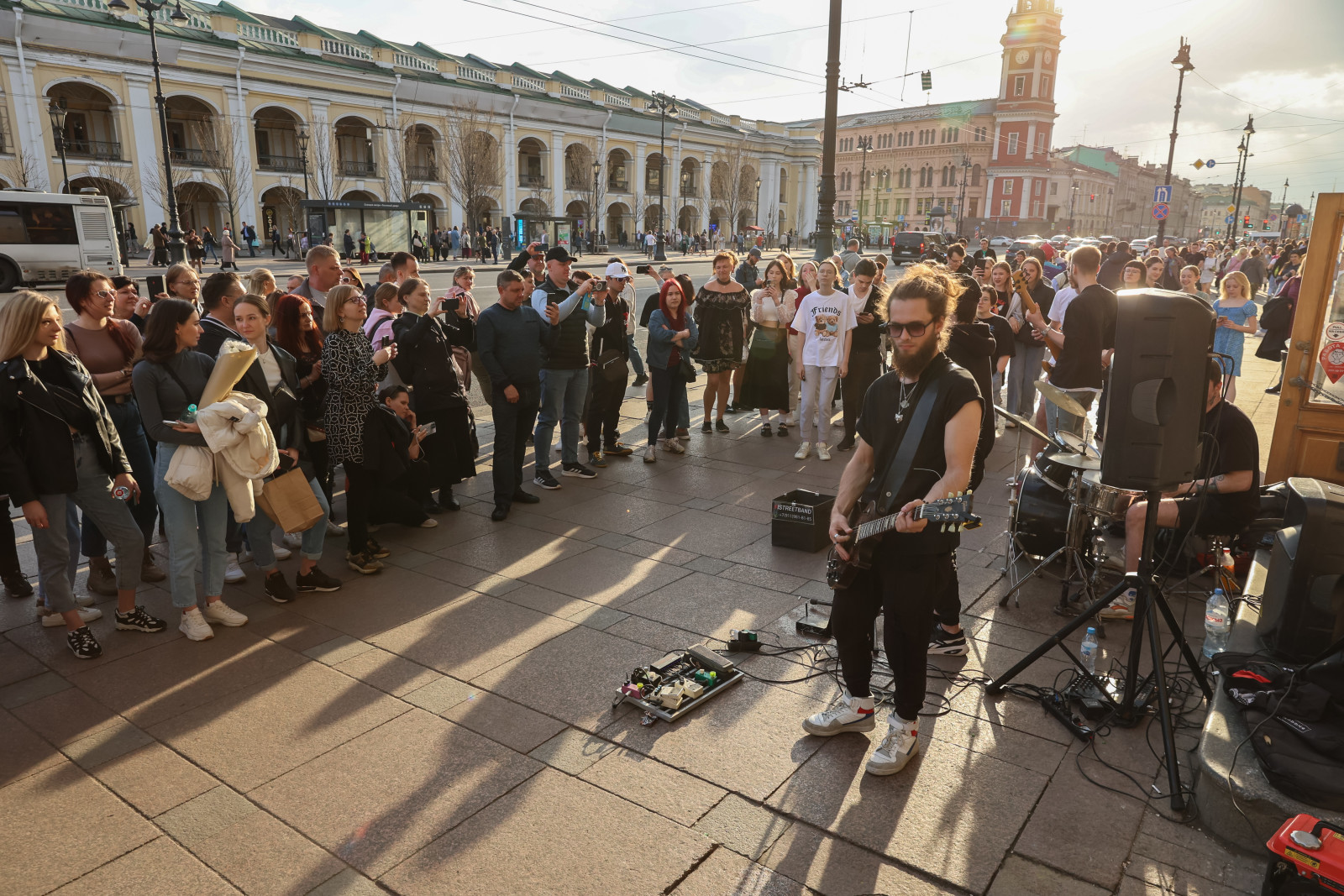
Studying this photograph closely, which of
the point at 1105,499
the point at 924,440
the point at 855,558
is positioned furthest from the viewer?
the point at 1105,499

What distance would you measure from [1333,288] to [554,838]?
609 cm

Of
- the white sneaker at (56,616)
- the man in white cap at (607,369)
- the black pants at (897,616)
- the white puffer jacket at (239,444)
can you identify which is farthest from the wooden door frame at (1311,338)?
the white sneaker at (56,616)

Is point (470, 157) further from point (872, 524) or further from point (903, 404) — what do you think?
point (872, 524)

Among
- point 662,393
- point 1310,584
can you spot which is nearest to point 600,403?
point 662,393

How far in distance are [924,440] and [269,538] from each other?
4.10 meters

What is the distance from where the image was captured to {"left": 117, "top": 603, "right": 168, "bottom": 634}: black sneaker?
15.4ft

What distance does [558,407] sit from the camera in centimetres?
764

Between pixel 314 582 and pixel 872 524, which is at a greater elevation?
pixel 872 524

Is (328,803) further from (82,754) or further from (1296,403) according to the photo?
(1296,403)

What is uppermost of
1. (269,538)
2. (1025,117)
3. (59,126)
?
(1025,117)

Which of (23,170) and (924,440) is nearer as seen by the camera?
(924,440)

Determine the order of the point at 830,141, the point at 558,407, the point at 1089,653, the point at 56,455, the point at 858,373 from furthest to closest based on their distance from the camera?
the point at 830,141
the point at 858,373
the point at 558,407
the point at 1089,653
the point at 56,455

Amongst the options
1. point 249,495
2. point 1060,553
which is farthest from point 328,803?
point 1060,553

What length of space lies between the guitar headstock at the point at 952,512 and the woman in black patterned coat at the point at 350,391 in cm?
398
